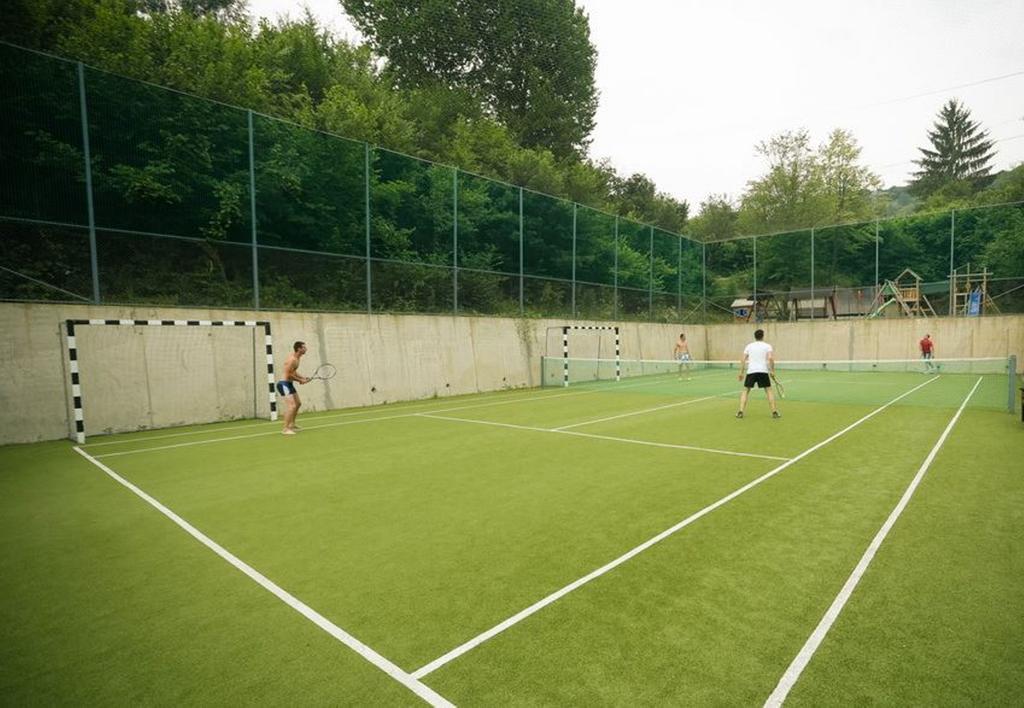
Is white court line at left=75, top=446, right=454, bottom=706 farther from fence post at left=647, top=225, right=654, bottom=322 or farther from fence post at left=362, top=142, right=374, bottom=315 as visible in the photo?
fence post at left=647, top=225, right=654, bottom=322

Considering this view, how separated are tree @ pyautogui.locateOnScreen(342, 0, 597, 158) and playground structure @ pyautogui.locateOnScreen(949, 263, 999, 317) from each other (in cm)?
2387

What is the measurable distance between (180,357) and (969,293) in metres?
33.0

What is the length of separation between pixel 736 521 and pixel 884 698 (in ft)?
8.48

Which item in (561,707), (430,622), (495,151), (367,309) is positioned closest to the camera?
(561,707)

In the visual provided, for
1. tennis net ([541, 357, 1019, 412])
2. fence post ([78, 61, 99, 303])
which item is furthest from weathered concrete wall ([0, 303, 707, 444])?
tennis net ([541, 357, 1019, 412])

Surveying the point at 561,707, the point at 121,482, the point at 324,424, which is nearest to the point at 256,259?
the point at 324,424

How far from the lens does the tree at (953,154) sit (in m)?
66.8

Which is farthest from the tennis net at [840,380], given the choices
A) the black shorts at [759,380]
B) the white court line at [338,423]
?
the white court line at [338,423]

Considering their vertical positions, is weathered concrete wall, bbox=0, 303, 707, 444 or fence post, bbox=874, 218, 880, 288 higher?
fence post, bbox=874, 218, 880, 288

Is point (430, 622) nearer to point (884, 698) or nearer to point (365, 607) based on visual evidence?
point (365, 607)

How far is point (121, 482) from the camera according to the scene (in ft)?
23.8

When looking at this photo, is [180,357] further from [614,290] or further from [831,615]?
[614,290]

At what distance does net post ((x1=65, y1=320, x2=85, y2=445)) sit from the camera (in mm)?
9977

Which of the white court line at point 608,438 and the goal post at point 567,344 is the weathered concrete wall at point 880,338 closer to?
the goal post at point 567,344
